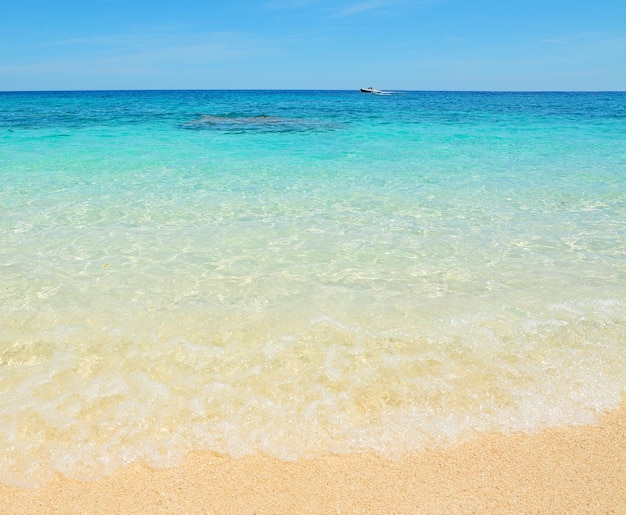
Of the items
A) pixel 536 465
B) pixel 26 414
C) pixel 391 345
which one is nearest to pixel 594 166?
pixel 391 345

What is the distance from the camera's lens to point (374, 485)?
3018mm

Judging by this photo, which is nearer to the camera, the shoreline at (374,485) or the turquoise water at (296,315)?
the shoreline at (374,485)

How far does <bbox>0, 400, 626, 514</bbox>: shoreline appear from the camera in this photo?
2877 mm

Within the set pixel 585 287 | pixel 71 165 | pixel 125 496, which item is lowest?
pixel 125 496

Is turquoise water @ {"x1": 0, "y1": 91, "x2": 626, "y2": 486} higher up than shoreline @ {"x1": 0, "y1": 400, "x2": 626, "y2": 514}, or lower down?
higher up

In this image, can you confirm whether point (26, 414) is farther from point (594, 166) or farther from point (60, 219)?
point (594, 166)

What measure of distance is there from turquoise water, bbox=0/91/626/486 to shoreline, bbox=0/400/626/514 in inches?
5.1

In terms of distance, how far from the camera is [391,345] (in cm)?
455

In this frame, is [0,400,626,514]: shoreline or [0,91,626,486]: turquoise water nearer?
[0,400,626,514]: shoreline

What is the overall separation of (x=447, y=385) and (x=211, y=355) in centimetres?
218

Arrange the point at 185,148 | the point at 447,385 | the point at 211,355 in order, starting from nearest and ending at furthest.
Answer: the point at 447,385
the point at 211,355
the point at 185,148

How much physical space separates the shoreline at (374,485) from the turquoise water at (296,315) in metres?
0.13

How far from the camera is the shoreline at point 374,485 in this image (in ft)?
9.44

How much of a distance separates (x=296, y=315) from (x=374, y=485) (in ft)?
7.79
